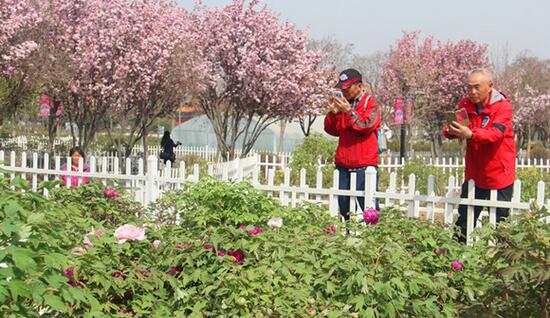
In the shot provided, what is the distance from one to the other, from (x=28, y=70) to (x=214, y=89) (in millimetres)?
5342

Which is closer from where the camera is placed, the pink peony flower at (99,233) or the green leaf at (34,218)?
the green leaf at (34,218)

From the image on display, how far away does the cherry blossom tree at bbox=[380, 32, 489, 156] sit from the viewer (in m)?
31.9

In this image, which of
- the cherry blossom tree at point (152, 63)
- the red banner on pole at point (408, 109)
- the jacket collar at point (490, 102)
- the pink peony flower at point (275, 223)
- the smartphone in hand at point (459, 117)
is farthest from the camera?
the red banner on pole at point (408, 109)

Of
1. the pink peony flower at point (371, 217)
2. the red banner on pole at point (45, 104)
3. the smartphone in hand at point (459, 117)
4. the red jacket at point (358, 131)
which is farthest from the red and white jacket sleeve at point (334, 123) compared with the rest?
the red banner on pole at point (45, 104)

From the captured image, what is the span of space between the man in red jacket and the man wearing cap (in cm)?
101

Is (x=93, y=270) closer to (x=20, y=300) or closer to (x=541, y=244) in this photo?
(x=20, y=300)

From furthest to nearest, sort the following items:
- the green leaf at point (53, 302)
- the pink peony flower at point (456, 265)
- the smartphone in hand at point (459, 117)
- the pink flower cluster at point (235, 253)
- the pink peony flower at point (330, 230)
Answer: the smartphone in hand at point (459, 117) < the pink peony flower at point (330, 230) < the pink peony flower at point (456, 265) < the pink flower cluster at point (235, 253) < the green leaf at point (53, 302)

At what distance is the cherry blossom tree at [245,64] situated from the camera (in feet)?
66.9

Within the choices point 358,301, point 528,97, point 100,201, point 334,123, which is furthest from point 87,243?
point 528,97

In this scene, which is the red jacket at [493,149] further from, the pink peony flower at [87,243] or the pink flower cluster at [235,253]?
the pink peony flower at [87,243]

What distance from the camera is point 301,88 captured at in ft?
71.8

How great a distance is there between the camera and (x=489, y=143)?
6035 millimetres

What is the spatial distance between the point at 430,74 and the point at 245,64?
546 inches

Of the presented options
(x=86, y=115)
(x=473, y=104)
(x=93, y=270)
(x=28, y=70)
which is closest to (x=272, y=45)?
(x=86, y=115)
